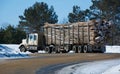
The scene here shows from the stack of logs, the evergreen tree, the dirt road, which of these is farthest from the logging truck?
the evergreen tree

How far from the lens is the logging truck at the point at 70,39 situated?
49.1 m

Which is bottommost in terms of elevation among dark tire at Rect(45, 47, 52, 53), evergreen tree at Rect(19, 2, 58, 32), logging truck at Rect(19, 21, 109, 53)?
dark tire at Rect(45, 47, 52, 53)

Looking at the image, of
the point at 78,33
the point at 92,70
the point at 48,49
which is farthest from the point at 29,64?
the point at 48,49

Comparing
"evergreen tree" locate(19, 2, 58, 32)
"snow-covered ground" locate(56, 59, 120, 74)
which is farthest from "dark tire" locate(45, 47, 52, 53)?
"evergreen tree" locate(19, 2, 58, 32)

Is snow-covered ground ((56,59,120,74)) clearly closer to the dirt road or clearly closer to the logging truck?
the dirt road

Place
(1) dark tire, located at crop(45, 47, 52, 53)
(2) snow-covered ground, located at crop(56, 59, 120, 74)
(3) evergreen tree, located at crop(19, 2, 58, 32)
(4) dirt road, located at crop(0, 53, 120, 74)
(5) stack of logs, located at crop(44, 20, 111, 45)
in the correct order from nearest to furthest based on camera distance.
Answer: (2) snow-covered ground, located at crop(56, 59, 120, 74)
(4) dirt road, located at crop(0, 53, 120, 74)
(5) stack of logs, located at crop(44, 20, 111, 45)
(1) dark tire, located at crop(45, 47, 52, 53)
(3) evergreen tree, located at crop(19, 2, 58, 32)

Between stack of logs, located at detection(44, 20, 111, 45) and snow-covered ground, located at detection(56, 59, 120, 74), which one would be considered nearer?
snow-covered ground, located at detection(56, 59, 120, 74)

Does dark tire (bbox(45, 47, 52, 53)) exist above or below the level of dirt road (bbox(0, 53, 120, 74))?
above

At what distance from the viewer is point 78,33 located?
50625 mm

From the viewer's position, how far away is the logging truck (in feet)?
161

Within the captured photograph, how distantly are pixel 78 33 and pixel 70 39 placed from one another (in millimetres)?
1729

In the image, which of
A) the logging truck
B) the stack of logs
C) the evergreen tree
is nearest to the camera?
the stack of logs

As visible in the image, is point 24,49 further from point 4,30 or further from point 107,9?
point 4,30

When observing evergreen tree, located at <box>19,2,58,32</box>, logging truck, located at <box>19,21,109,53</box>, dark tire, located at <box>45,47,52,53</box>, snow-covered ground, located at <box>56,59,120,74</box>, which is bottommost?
snow-covered ground, located at <box>56,59,120,74</box>
